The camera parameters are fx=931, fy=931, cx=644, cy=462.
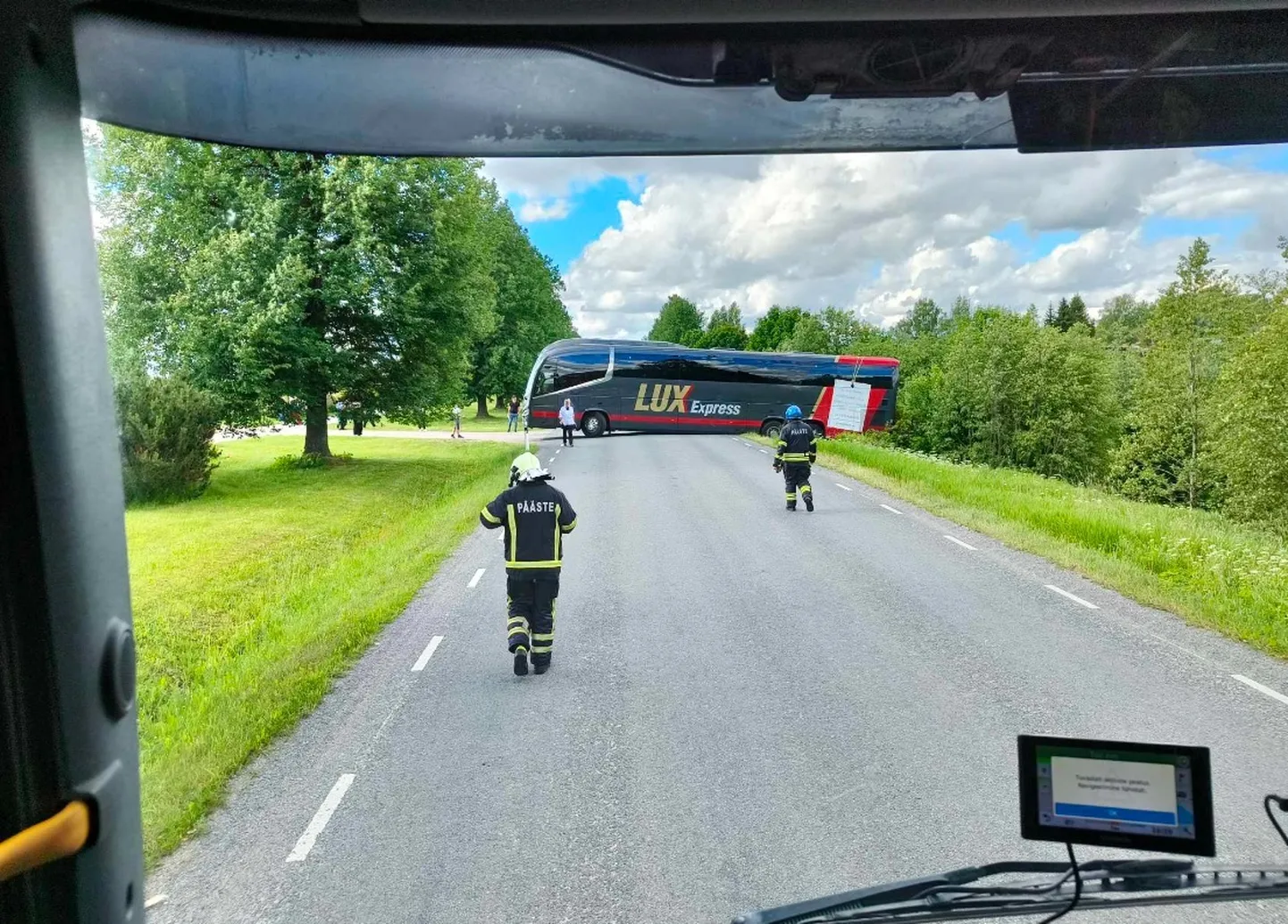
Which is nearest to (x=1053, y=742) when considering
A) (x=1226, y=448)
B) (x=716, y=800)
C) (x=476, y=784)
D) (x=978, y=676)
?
(x=716, y=800)

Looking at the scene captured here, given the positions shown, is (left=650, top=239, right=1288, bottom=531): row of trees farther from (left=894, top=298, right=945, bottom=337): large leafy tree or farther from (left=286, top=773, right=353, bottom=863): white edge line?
(left=286, top=773, right=353, bottom=863): white edge line

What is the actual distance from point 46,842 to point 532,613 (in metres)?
4.57

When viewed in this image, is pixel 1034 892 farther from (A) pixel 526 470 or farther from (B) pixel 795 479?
(B) pixel 795 479

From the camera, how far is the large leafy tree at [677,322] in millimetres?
2709

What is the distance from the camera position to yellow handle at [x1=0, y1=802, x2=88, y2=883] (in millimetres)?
1296

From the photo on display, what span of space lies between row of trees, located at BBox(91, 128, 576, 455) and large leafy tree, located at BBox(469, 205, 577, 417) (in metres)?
0.01

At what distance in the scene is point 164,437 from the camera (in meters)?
2.11

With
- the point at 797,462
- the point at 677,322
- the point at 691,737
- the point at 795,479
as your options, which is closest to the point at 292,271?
the point at 677,322

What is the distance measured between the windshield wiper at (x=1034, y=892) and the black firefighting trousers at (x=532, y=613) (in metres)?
4.19

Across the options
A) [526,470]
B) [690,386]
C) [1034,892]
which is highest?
[690,386]

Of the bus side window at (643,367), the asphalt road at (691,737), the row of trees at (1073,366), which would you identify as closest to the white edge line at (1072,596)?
the asphalt road at (691,737)

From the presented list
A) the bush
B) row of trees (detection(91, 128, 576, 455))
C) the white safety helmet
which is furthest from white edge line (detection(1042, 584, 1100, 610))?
the bush

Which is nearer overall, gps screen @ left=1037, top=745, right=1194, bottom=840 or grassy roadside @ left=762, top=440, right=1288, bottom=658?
gps screen @ left=1037, top=745, right=1194, bottom=840

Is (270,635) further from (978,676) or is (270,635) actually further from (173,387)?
(978,676)
